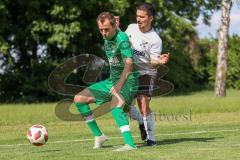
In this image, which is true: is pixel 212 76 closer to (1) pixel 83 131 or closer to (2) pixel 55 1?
(2) pixel 55 1

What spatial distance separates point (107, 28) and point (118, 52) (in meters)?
0.44

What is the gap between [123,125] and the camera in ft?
34.7

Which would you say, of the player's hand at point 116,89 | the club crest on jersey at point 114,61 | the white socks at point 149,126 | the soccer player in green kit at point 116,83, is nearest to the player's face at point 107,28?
the soccer player in green kit at point 116,83

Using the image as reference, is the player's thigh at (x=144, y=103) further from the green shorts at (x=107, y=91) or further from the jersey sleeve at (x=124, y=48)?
the jersey sleeve at (x=124, y=48)

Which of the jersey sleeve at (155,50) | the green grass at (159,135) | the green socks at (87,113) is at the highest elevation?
the jersey sleeve at (155,50)

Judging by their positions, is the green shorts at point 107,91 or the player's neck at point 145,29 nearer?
the green shorts at point 107,91

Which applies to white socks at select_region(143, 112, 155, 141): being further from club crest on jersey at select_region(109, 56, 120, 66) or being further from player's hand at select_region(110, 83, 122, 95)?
club crest on jersey at select_region(109, 56, 120, 66)

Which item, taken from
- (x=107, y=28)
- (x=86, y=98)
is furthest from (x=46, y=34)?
(x=107, y=28)

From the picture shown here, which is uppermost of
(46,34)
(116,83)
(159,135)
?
(116,83)

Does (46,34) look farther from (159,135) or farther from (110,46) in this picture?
(110,46)

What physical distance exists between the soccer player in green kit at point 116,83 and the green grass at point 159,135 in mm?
554

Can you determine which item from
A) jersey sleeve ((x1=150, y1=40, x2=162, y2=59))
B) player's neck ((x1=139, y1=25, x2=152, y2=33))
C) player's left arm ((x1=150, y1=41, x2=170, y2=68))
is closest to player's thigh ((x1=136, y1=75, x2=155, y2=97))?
player's left arm ((x1=150, y1=41, x2=170, y2=68))

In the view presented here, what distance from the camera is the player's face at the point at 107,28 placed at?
10.5 m

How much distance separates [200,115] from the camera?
22531mm
